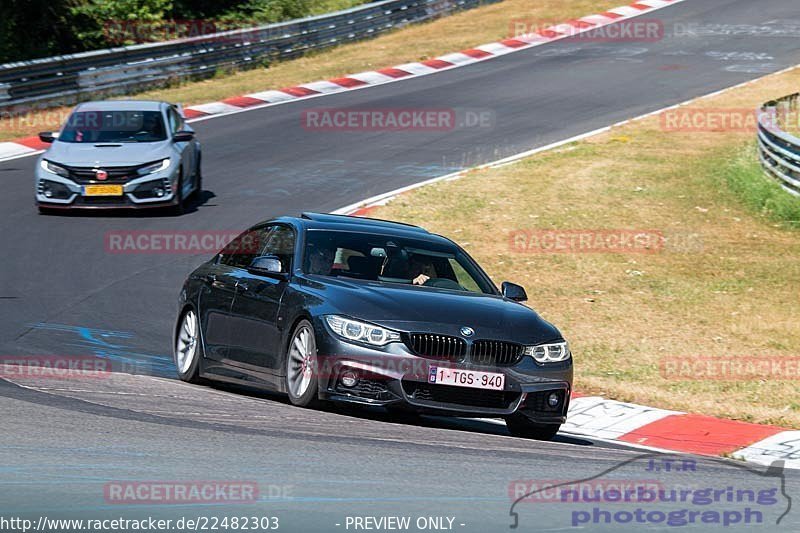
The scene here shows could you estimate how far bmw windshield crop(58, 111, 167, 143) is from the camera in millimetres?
19422

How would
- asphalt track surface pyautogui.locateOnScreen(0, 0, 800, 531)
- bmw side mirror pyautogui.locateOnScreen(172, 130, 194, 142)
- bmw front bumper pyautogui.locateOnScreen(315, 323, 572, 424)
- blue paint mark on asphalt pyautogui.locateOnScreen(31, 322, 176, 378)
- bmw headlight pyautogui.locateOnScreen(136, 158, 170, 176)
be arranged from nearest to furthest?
1. asphalt track surface pyautogui.locateOnScreen(0, 0, 800, 531)
2. bmw front bumper pyautogui.locateOnScreen(315, 323, 572, 424)
3. blue paint mark on asphalt pyautogui.locateOnScreen(31, 322, 176, 378)
4. bmw headlight pyautogui.locateOnScreen(136, 158, 170, 176)
5. bmw side mirror pyautogui.locateOnScreen(172, 130, 194, 142)

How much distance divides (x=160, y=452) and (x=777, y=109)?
69.5 ft

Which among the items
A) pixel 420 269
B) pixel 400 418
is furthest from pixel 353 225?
pixel 400 418

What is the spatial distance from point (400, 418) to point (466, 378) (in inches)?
43.0

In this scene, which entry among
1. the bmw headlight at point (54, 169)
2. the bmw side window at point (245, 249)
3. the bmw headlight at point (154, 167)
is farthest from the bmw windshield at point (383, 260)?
the bmw headlight at point (54, 169)

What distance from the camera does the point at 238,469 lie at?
6.73 m

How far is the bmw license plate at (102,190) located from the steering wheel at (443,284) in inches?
371

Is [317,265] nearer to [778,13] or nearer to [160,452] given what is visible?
[160,452]

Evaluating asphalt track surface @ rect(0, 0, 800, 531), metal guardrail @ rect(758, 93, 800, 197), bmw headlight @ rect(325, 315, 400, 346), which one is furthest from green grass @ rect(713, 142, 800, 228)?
bmw headlight @ rect(325, 315, 400, 346)

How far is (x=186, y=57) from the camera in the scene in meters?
31.5

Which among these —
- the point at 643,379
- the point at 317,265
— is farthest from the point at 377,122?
the point at 317,265

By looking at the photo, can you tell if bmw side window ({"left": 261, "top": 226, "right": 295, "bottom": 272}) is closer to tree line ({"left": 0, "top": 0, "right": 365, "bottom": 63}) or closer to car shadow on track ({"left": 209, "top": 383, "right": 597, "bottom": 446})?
car shadow on track ({"left": 209, "top": 383, "right": 597, "bottom": 446})

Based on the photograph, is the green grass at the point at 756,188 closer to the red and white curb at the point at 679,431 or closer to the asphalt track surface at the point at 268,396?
the asphalt track surface at the point at 268,396

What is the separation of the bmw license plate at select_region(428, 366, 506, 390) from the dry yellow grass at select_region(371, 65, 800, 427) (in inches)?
118
